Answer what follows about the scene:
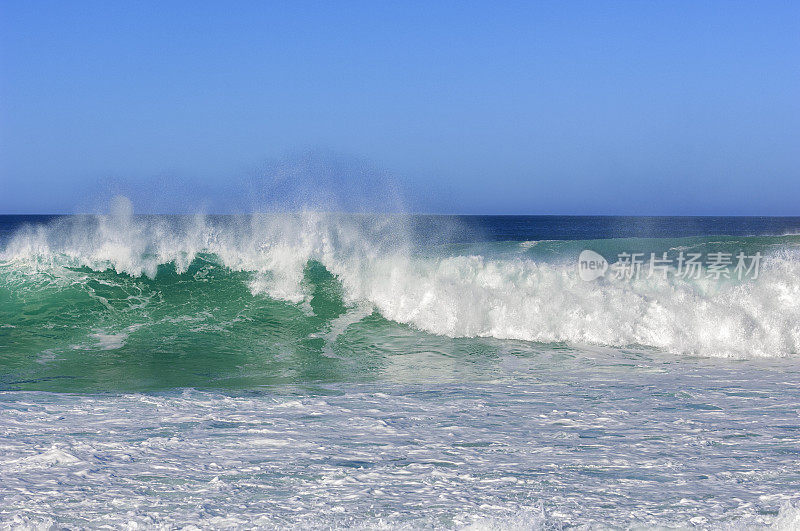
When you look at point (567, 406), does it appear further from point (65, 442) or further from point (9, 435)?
point (9, 435)

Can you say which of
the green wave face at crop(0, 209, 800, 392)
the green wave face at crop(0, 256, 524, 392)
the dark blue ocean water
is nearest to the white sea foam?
the green wave face at crop(0, 209, 800, 392)

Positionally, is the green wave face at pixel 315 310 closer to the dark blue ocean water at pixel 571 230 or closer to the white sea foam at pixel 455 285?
the white sea foam at pixel 455 285

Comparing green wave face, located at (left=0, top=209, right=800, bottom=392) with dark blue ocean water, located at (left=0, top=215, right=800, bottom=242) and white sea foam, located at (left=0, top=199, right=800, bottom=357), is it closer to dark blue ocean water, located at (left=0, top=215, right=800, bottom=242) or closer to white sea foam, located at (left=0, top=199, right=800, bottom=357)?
white sea foam, located at (left=0, top=199, right=800, bottom=357)

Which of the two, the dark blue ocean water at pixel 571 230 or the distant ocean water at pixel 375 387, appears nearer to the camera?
the distant ocean water at pixel 375 387

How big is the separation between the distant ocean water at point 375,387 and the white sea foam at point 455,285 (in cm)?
5

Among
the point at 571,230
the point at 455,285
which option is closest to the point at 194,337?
the point at 455,285

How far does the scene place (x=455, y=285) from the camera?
35.2ft

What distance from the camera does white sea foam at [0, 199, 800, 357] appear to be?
910cm

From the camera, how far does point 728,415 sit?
5.07 metres

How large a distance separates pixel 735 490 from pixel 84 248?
44.9 feet

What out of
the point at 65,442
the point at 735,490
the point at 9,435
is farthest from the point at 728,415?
the point at 9,435

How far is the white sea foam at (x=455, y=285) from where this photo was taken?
910 cm

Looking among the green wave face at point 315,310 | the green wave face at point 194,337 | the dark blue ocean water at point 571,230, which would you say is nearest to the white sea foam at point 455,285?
the green wave face at point 315,310

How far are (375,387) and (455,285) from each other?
15.1 ft
